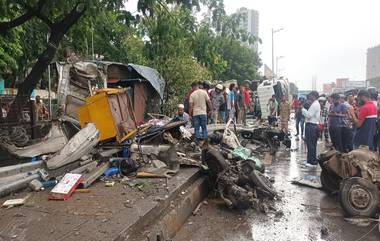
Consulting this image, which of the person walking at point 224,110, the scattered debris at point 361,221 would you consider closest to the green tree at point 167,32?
the person walking at point 224,110

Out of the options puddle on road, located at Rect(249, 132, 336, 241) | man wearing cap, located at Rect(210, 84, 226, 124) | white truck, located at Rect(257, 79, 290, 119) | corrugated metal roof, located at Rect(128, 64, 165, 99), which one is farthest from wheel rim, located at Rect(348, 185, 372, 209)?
white truck, located at Rect(257, 79, 290, 119)

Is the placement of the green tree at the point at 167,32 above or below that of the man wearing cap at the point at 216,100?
above

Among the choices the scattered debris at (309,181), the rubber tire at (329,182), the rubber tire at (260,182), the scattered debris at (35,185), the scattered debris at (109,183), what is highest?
the scattered debris at (35,185)

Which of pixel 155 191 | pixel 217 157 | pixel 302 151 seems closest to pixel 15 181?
pixel 155 191

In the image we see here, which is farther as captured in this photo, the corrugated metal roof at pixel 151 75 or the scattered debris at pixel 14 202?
the corrugated metal roof at pixel 151 75

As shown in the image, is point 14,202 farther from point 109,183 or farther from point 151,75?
point 151,75

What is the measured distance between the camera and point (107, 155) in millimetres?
7547

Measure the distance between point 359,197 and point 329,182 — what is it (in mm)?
1474

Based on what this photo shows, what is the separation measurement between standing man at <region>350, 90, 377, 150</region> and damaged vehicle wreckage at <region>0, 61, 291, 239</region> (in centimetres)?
265

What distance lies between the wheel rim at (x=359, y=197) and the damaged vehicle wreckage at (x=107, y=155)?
1355 millimetres

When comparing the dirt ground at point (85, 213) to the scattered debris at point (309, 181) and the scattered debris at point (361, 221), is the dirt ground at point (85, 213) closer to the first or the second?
the scattered debris at point (361, 221)

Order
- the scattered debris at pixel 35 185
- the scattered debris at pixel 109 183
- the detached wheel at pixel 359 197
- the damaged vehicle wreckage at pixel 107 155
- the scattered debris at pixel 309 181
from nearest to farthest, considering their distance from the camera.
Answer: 1. the scattered debris at pixel 35 185
2. the detached wheel at pixel 359 197
3. the damaged vehicle wreckage at pixel 107 155
4. the scattered debris at pixel 109 183
5. the scattered debris at pixel 309 181

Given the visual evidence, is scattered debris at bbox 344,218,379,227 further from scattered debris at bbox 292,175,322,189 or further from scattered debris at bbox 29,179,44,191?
scattered debris at bbox 29,179,44,191

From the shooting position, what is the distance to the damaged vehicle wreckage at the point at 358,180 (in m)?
5.98
